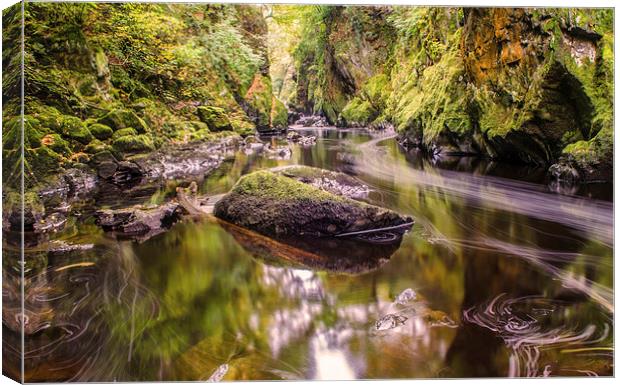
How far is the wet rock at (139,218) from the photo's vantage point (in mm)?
3768

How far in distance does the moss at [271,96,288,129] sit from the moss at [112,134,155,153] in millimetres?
914

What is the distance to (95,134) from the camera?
3805mm

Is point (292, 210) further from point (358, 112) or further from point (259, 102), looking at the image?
point (358, 112)

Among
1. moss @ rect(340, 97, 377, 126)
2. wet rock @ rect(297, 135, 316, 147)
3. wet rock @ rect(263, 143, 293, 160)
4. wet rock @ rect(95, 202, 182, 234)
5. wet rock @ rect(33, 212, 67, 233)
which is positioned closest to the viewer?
wet rock @ rect(33, 212, 67, 233)

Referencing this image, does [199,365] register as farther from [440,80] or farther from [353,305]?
[440,80]

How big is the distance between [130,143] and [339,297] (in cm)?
181

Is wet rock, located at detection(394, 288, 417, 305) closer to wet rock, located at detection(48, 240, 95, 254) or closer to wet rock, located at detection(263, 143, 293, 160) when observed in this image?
wet rock, located at detection(263, 143, 293, 160)

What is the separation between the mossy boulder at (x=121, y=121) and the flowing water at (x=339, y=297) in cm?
44

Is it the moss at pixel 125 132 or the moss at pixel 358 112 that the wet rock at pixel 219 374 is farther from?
the moss at pixel 358 112

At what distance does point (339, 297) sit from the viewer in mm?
3729

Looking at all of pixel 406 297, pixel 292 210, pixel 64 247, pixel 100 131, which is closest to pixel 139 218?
pixel 64 247

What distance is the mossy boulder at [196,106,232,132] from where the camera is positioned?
13.4ft

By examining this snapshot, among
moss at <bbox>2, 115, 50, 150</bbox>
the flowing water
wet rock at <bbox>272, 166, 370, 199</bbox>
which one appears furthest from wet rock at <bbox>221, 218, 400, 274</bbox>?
moss at <bbox>2, 115, 50, 150</bbox>

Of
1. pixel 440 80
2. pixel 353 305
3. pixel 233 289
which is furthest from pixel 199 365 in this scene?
pixel 440 80
